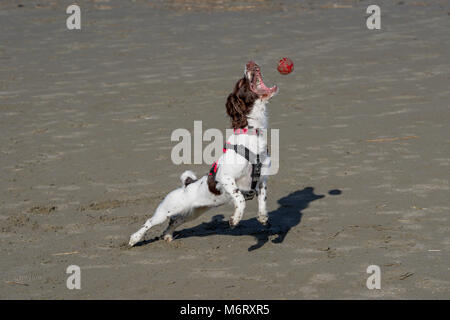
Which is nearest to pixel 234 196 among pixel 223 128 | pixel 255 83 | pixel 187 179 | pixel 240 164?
pixel 240 164

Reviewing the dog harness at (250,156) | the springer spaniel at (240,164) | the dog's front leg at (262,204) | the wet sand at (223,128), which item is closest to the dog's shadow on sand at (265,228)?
the wet sand at (223,128)

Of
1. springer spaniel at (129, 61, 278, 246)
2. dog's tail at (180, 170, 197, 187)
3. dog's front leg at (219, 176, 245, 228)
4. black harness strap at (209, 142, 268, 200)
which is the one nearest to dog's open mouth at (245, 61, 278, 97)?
springer spaniel at (129, 61, 278, 246)

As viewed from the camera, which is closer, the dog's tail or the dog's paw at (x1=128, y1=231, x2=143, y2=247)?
the dog's paw at (x1=128, y1=231, x2=143, y2=247)

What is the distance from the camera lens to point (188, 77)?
1440cm

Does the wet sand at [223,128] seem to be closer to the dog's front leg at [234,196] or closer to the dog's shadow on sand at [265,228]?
the dog's shadow on sand at [265,228]

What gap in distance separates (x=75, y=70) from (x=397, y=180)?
Answer: 26.8ft

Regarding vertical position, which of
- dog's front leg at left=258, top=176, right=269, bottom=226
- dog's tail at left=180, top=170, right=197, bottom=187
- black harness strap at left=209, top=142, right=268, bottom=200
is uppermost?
black harness strap at left=209, top=142, right=268, bottom=200

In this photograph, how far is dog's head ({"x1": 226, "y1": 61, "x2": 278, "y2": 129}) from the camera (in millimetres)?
6926

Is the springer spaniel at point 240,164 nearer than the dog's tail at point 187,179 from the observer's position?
Yes

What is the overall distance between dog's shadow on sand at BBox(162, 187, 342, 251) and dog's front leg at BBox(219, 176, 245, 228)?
1.70 feet

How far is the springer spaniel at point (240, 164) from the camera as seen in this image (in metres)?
6.95

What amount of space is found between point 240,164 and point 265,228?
103 cm

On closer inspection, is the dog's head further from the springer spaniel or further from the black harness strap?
the black harness strap

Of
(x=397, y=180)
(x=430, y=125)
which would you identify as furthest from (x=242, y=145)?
(x=430, y=125)
